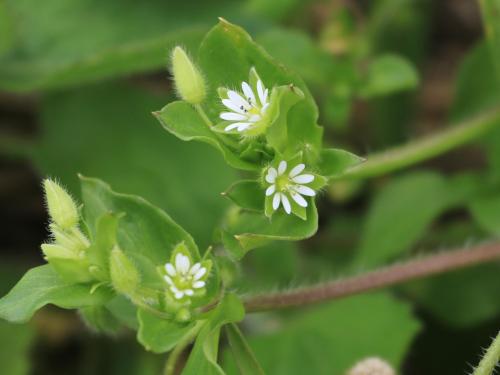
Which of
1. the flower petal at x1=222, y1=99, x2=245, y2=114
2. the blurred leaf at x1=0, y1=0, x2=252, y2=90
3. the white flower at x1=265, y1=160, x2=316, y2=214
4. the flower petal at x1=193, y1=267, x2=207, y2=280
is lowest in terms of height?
the flower petal at x1=193, y1=267, x2=207, y2=280

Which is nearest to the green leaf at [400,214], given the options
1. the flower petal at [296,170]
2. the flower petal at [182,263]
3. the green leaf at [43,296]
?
the flower petal at [296,170]

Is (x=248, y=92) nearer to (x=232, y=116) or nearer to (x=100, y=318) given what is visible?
(x=232, y=116)

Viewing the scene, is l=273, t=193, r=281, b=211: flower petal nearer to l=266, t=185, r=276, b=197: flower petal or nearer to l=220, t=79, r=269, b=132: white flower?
l=266, t=185, r=276, b=197: flower petal

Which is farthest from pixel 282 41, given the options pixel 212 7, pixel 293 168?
pixel 293 168

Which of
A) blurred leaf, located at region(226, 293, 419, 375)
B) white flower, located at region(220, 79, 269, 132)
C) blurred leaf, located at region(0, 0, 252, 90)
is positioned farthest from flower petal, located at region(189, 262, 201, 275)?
blurred leaf, located at region(0, 0, 252, 90)

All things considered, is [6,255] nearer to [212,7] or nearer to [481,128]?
[212,7]

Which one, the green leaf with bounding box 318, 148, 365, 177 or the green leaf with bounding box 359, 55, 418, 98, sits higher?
the green leaf with bounding box 359, 55, 418, 98

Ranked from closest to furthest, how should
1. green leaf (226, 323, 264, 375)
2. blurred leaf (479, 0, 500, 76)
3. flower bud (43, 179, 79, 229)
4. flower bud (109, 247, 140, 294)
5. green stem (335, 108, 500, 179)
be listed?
1. flower bud (109, 247, 140, 294)
2. flower bud (43, 179, 79, 229)
3. green leaf (226, 323, 264, 375)
4. blurred leaf (479, 0, 500, 76)
5. green stem (335, 108, 500, 179)
